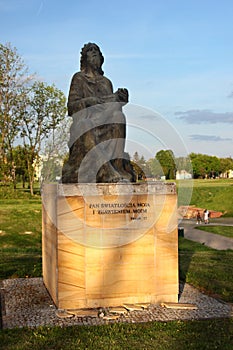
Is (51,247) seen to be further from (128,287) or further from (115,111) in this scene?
(115,111)

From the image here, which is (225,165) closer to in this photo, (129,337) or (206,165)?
(206,165)

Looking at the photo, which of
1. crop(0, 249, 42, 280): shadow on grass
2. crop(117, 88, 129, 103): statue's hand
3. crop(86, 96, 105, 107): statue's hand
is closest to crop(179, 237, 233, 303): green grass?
crop(0, 249, 42, 280): shadow on grass

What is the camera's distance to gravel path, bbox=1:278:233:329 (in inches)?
254

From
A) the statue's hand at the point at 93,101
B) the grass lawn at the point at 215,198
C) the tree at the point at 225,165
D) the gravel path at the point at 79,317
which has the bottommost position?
the gravel path at the point at 79,317

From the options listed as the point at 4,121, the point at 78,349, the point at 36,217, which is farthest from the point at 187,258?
the point at 4,121

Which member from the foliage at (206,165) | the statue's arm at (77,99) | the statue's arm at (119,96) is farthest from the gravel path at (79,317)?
the foliage at (206,165)

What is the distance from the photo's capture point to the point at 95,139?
26.5 ft

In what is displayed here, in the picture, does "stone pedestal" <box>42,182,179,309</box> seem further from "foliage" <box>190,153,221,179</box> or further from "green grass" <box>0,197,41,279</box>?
"foliage" <box>190,153,221,179</box>

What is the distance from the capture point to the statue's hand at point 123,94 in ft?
27.9

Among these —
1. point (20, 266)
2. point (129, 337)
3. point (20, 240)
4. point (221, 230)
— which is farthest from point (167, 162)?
point (221, 230)

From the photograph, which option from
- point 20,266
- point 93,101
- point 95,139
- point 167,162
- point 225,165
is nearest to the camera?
point 95,139

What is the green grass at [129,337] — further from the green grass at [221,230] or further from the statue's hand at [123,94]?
the green grass at [221,230]

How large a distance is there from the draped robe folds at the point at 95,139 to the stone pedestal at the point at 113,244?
60cm

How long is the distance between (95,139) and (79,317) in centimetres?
305
